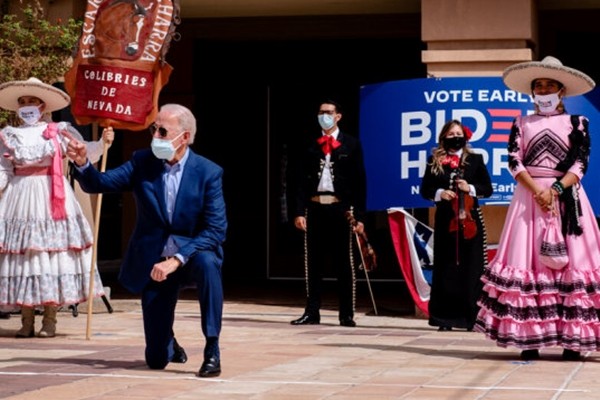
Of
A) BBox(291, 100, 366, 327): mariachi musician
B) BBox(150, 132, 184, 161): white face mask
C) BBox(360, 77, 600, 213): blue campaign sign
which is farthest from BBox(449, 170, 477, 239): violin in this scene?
BBox(150, 132, 184, 161): white face mask

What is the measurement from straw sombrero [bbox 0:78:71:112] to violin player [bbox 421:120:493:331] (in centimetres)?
315

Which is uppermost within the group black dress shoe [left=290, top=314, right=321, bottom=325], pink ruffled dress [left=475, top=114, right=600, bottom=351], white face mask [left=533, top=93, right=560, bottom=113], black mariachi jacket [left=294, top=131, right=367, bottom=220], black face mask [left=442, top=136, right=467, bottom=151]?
white face mask [left=533, top=93, right=560, bottom=113]

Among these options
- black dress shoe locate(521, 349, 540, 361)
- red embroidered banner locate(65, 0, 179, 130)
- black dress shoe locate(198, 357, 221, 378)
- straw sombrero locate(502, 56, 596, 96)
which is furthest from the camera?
red embroidered banner locate(65, 0, 179, 130)

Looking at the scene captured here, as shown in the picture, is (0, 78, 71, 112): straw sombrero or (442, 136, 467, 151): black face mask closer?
(0, 78, 71, 112): straw sombrero

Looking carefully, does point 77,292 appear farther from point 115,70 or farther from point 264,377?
point 264,377

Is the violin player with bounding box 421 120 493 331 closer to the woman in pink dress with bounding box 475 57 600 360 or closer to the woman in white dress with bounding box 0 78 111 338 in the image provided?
the woman in pink dress with bounding box 475 57 600 360

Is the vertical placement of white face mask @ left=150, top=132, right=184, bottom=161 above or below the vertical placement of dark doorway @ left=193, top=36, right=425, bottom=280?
below

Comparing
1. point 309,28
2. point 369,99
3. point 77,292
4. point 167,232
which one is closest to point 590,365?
point 167,232

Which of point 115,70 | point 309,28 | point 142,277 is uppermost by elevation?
point 309,28

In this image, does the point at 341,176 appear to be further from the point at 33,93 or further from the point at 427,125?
the point at 33,93

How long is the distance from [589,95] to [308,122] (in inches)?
293

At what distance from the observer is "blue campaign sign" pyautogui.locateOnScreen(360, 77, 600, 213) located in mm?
14492

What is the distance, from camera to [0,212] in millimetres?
12484

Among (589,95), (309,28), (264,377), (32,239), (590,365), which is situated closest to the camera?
(264,377)
